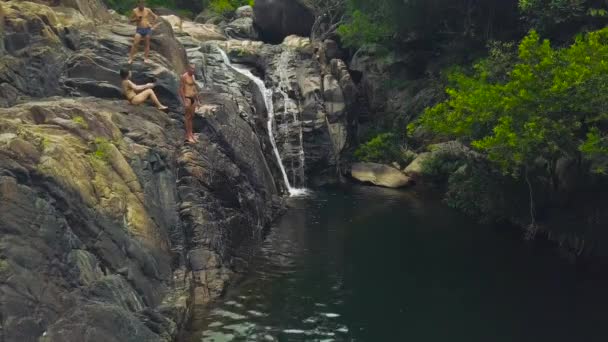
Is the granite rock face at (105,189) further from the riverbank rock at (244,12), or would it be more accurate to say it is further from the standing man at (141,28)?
the riverbank rock at (244,12)

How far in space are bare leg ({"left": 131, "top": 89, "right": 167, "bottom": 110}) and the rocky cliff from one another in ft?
1.12

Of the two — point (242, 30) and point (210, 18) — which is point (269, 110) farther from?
point (210, 18)

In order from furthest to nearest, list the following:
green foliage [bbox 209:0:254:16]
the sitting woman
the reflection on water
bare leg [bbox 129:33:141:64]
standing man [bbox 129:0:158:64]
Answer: green foliage [bbox 209:0:254:16] < standing man [bbox 129:0:158:64] < bare leg [bbox 129:33:141:64] < the sitting woman < the reflection on water

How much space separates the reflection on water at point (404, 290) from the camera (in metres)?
13.4

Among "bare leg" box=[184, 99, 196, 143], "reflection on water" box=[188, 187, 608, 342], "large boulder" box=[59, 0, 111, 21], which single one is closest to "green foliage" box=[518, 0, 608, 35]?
"reflection on water" box=[188, 187, 608, 342]

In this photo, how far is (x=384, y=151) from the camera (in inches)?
1432

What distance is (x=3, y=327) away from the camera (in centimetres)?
880

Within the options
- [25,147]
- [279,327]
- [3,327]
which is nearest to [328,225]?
[279,327]

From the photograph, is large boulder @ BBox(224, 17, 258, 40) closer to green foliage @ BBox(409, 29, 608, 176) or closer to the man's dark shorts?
the man's dark shorts

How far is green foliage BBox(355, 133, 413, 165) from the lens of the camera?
3601 cm

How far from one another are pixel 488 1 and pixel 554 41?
19.2ft

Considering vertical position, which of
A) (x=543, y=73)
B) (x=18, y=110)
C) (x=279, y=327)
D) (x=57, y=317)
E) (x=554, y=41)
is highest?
(x=554, y=41)

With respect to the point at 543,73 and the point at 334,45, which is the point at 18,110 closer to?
the point at 543,73

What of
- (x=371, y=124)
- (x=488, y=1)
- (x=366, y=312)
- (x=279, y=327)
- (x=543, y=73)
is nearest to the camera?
(x=279, y=327)
